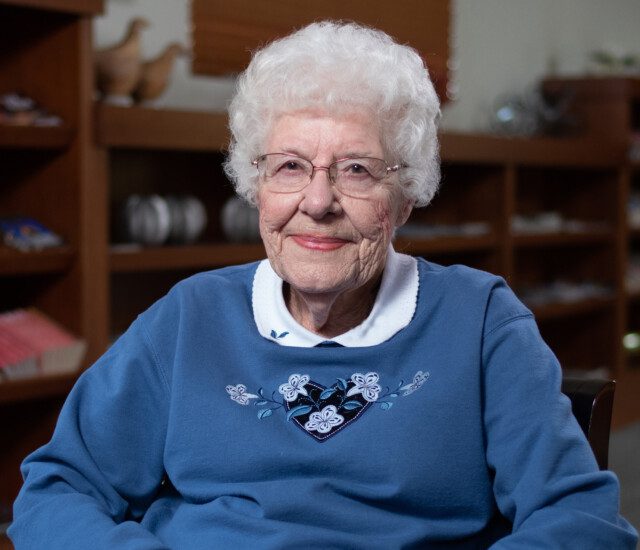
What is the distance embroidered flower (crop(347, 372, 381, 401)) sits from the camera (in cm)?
144

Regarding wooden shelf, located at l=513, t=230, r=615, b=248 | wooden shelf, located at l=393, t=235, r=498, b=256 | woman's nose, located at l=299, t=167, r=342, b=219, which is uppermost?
woman's nose, located at l=299, t=167, r=342, b=219

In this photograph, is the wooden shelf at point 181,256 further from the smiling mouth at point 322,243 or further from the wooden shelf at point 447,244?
the smiling mouth at point 322,243

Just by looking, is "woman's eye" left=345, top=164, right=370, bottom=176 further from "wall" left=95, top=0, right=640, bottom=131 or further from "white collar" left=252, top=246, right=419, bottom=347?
"wall" left=95, top=0, right=640, bottom=131

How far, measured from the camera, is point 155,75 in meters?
3.46

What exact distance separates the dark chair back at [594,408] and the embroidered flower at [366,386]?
31 centimetres

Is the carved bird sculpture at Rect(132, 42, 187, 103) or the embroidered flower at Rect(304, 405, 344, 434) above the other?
the carved bird sculpture at Rect(132, 42, 187, 103)

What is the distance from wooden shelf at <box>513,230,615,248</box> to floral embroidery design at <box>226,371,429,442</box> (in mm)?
3550

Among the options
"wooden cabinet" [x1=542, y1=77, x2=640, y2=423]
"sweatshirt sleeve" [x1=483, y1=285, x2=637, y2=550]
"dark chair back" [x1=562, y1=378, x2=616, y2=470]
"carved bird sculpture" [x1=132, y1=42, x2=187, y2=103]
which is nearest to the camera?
"sweatshirt sleeve" [x1=483, y1=285, x2=637, y2=550]

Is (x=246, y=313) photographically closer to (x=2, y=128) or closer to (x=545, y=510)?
(x=545, y=510)

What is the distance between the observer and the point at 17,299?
10.7 feet

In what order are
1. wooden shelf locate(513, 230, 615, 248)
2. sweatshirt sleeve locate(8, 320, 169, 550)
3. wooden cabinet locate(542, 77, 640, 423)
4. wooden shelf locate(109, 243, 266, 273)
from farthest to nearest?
wooden cabinet locate(542, 77, 640, 423), wooden shelf locate(513, 230, 615, 248), wooden shelf locate(109, 243, 266, 273), sweatshirt sleeve locate(8, 320, 169, 550)

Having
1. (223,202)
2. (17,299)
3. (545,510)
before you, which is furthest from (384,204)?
(223,202)

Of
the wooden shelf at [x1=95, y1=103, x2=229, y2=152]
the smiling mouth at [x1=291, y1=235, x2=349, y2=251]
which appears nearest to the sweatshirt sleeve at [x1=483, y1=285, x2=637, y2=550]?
the smiling mouth at [x1=291, y1=235, x2=349, y2=251]

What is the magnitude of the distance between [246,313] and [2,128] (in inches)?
62.8
